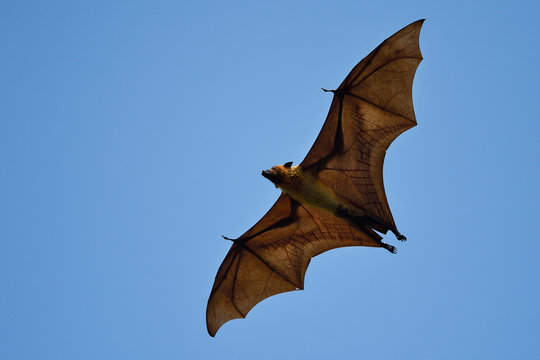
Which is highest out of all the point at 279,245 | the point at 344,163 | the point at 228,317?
the point at 344,163

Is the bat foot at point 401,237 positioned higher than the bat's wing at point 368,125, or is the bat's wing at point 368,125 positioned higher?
the bat's wing at point 368,125

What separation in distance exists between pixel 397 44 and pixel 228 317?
27.4 ft

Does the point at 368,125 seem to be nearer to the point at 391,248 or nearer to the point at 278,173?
the point at 278,173

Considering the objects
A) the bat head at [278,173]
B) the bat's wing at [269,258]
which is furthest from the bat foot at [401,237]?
the bat head at [278,173]

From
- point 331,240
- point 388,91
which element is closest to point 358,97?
point 388,91

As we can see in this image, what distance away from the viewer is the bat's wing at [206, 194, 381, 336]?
1377 centimetres

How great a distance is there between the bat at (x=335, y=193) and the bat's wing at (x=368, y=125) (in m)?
0.02

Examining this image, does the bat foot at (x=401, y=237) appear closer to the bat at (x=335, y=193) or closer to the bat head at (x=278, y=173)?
the bat at (x=335, y=193)

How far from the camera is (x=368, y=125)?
13.0 m

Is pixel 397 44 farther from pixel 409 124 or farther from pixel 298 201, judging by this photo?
pixel 298 201

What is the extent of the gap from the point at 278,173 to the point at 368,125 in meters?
2.57

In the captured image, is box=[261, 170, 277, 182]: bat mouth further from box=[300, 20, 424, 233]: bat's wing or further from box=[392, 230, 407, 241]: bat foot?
box=[392, 230, 407, 241]: bat foot

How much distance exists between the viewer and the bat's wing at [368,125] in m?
12.4

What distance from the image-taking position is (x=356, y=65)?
40.8 ft
